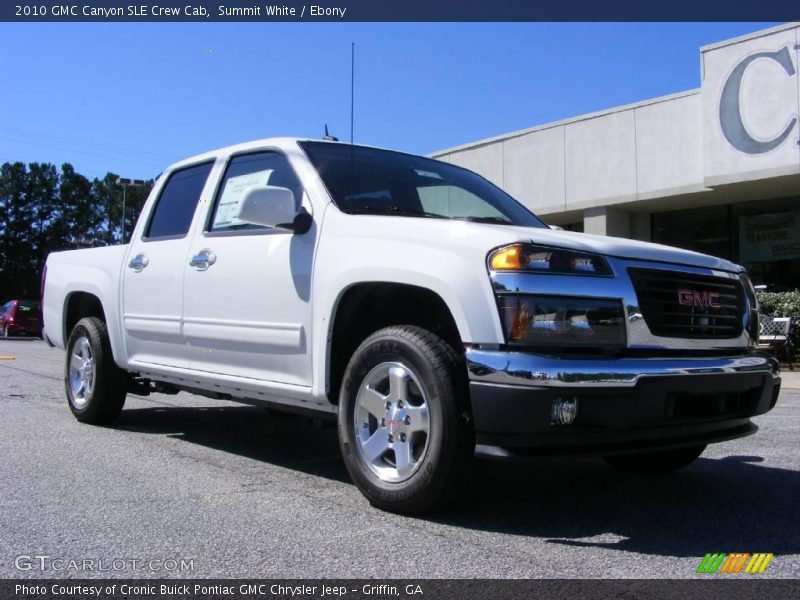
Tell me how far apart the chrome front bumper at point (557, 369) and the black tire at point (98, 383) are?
146 inches

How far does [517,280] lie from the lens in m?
3.15

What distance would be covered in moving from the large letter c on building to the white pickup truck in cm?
1151

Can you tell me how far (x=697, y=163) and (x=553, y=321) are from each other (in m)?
14.3

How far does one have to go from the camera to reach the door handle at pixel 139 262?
213 inches

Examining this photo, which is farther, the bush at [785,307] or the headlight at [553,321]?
the bush at [785,307]

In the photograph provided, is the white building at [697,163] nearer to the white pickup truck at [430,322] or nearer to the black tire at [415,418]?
the white pickup truck at [430,322]

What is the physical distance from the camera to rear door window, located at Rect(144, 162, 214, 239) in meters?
5.29

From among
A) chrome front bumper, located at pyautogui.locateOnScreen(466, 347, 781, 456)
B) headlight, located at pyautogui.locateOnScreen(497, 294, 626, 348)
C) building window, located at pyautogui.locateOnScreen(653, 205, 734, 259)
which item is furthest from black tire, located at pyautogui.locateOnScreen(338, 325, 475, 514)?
building window, located at pyautogui.locateOnScreen(653, 205, 734, 259)

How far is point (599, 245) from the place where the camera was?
343 cm

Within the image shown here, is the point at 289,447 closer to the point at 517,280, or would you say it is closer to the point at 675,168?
the point at 517,280

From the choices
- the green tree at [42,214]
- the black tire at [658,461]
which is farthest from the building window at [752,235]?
the green tree at [42,214]

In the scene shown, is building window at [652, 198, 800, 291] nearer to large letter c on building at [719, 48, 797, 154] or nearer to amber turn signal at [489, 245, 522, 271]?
large letter c on building at [719, 48, 797, 154]

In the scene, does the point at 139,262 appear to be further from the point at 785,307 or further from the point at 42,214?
the point at 42,214

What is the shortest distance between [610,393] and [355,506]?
1387 millimetres
